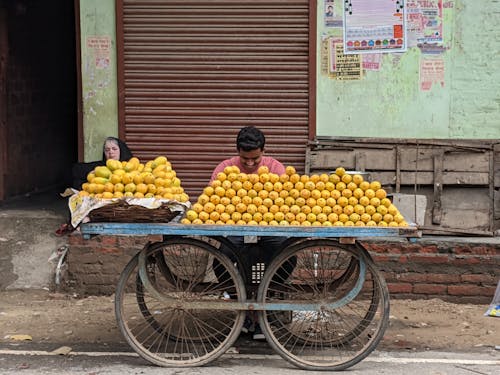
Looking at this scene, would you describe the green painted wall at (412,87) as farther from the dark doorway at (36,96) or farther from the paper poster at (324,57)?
the dark doorway at (36,96)

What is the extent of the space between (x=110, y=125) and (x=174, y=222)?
286cm

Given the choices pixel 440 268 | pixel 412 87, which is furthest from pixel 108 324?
pixel 412 87

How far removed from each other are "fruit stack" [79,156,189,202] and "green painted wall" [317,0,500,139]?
8.63 feet

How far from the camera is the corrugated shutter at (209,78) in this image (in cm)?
852

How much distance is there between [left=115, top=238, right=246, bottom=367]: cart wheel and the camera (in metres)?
6.18

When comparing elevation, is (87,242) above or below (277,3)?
below

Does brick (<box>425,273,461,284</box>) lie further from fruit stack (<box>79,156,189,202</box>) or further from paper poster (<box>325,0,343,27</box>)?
fruit stack (<box>79,156,189,202</box>)

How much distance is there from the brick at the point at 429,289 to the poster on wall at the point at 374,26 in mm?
2237

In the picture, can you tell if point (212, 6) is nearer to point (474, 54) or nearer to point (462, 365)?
point (474, 54)

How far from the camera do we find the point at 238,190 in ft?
20.1

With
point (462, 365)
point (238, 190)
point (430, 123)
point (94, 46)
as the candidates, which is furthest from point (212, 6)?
point (462, 365)

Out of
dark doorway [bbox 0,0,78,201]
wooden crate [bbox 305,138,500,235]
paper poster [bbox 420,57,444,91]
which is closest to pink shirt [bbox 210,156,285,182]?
wooden crate [bbox 305,138,500,235]

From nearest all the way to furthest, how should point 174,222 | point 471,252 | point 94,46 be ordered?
point 174,222 < point 471,252 < point 94,46

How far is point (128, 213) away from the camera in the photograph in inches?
235
